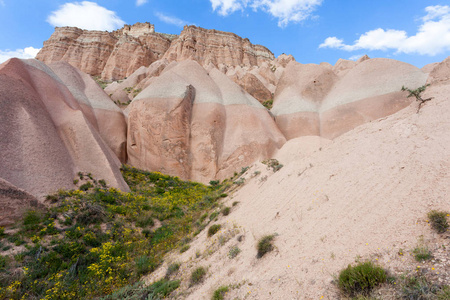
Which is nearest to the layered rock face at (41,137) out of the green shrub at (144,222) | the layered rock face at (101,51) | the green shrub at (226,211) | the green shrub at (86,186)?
the green shrub at (86,186)

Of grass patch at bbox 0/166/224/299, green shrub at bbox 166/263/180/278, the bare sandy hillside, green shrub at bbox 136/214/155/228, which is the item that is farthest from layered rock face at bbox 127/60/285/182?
green shrub at bbox 166/263/180/278

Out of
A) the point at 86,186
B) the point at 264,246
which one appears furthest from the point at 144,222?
the point at 264,246

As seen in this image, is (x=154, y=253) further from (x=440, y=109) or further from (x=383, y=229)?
(x=440, y=109)

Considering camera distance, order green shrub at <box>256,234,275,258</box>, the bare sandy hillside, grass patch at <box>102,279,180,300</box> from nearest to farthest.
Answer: the bare sandy hillside
green shrub at <box>256,234,275,258</box>
grass patch at <box>102,279,180,300</box>

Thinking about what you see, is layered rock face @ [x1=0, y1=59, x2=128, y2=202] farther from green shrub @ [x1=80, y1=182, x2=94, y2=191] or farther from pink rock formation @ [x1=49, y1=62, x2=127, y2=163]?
pink rock formation @ [x1=49, y1=62, x2=127, y2=163]

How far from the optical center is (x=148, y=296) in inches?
181

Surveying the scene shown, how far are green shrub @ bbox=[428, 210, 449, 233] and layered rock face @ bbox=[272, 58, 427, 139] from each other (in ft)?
53.1

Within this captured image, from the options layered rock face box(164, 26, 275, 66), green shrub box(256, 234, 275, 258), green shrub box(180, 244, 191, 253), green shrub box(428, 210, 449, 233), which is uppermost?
layered rock face box(164, 26, 275, 66)

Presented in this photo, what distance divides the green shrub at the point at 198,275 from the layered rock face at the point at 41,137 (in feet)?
25.8

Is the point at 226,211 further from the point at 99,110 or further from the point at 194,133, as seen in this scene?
the point at 99,110

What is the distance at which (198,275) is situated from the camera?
4766mm

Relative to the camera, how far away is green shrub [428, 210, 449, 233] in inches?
119

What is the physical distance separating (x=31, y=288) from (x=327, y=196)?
23.3ft

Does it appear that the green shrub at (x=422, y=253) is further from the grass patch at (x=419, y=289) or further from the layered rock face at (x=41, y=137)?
the layered rock face at (x=41, y=137)
